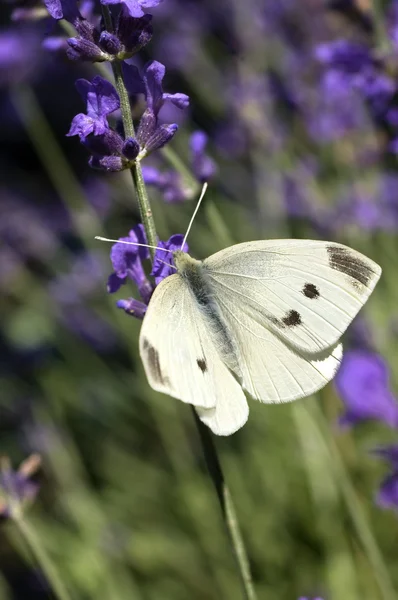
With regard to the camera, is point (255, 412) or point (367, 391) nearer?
point (367, 391)

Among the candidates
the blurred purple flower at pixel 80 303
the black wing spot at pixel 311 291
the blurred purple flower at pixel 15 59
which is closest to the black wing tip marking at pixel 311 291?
the black wing spot at pixel 311 291

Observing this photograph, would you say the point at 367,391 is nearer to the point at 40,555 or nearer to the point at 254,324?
the point at 254,324

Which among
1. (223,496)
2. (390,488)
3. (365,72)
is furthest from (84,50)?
(390,488)

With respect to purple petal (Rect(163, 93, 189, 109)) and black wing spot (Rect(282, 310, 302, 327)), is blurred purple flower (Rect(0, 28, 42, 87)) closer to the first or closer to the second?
purple petal (Rect(163, 93, 189, 109))

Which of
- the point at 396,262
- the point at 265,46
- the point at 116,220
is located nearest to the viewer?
the point at 396,262

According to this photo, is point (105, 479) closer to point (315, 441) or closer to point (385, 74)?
point (315, 441)

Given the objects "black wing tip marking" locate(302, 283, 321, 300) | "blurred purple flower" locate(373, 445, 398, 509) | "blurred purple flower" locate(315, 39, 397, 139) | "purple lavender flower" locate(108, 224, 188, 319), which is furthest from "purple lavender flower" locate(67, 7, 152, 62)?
"blurred purple flower" locate(373, 445, 398, 509)

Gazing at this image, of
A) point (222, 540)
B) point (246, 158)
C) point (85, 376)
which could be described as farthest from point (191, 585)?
point (246, 158)
